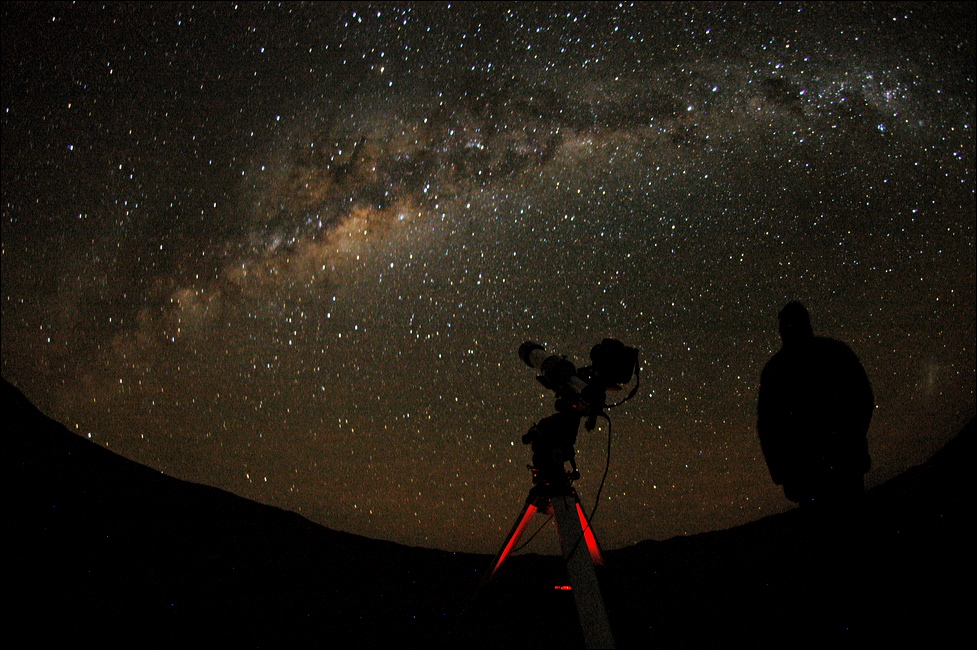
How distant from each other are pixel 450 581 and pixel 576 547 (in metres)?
3.74

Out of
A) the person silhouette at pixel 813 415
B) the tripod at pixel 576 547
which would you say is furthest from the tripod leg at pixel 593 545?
the person silhouette at pixel 813 415

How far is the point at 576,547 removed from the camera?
1.57m

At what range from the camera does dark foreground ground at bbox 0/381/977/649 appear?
108 inches

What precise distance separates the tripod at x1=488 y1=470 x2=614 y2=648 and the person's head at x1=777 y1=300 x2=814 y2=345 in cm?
151

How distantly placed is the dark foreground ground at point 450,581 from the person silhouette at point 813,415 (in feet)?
0.59

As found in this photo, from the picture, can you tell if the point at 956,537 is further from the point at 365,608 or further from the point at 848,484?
the point at 365,608

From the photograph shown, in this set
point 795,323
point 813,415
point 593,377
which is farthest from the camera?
point 795,323

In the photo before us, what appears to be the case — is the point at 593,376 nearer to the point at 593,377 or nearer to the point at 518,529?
the point at 593,377

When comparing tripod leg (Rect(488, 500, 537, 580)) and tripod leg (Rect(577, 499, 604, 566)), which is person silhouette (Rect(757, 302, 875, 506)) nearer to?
tripod leg (Rect(577, 499, 604, 566))

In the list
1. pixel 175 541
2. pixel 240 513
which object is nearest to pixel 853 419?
pixel 175 541

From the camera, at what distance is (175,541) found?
5289 mm

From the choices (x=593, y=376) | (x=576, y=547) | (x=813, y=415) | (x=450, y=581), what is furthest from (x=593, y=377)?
(x=450, y=581)

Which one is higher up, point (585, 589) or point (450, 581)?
point (585, 589)

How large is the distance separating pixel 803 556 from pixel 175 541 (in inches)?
240
